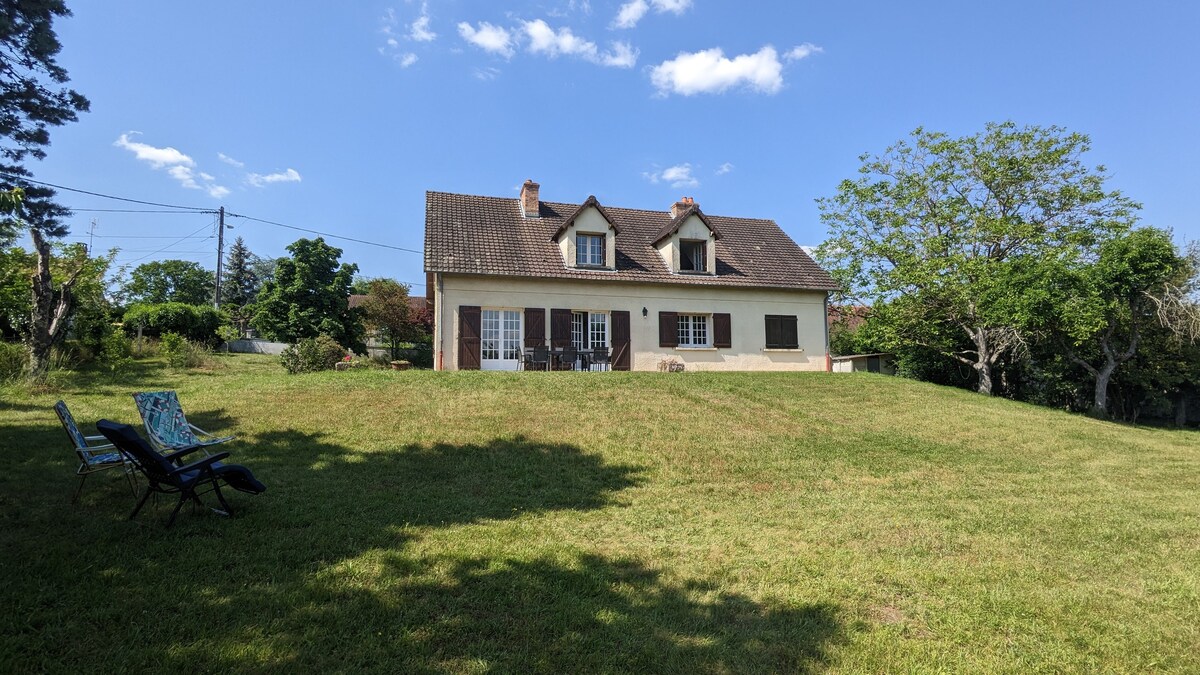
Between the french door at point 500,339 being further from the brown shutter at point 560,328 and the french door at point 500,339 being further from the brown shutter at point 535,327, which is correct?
the brown shutter at point 560,328

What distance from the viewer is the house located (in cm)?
1639

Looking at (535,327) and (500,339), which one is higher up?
(535,327)

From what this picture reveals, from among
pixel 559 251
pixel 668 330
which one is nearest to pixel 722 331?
pixel 668 330

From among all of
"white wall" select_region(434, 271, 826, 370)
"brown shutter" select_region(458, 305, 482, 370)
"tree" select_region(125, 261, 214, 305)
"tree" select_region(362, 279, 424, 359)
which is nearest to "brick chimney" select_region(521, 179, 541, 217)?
"white wall" select_region(434, 271, 826, 370)

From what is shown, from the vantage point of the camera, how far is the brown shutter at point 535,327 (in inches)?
650

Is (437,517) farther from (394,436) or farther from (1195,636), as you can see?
(1195,636)

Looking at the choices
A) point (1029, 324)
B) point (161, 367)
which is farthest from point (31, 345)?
point (1029, 324)

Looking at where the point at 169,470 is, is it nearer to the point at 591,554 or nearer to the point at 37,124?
Result: the point at 591,554

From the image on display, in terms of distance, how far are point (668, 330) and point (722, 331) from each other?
1.89 meters

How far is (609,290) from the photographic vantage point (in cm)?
1752

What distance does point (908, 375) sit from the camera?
20.6m

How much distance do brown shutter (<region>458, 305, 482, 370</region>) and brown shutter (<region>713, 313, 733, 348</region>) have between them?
752cm

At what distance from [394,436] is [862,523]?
248 inches

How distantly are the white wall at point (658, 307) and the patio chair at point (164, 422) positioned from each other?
30.9 feet
